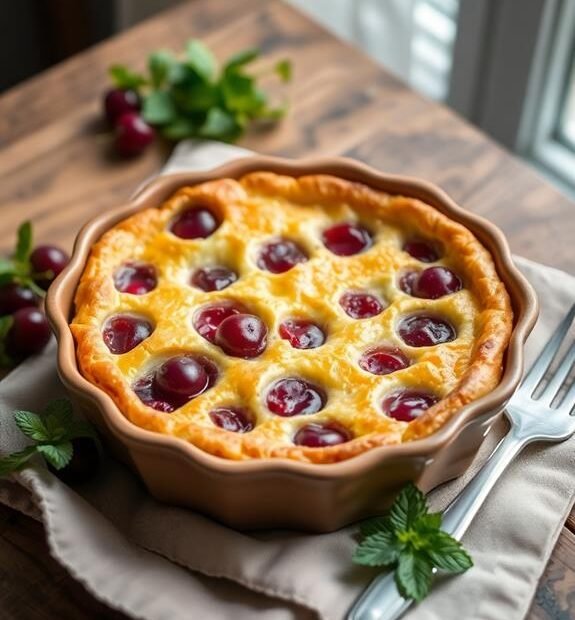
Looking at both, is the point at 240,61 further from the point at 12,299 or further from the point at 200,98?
the point at 12,299

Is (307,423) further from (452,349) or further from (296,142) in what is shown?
(296,142)

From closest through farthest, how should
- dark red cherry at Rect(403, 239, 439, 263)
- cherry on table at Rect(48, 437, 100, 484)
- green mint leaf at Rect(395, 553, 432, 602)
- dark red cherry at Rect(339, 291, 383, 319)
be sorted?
green mint leaf at Rect(395, 553, 432, 602) → cherry on table at Rect(48, 437, 100, 484) → dark red cherry at Rect(339, 291, 383, 319) → dark red cherry at Rect(403, 239, 439, 263)

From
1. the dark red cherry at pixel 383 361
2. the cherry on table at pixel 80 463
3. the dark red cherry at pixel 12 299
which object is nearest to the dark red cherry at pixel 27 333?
the dark red cherry at pixel 12 299

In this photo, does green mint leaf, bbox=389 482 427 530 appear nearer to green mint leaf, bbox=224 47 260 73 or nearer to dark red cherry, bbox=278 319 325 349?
dark red cherry, bbox=278 319 325 349

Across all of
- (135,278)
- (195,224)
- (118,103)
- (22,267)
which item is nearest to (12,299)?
(22,267)

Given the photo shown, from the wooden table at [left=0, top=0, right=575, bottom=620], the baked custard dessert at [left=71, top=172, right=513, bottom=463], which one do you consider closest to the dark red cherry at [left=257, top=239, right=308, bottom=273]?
the baked custard dessert at [left=71, top=172, right=513, bottom=463]
